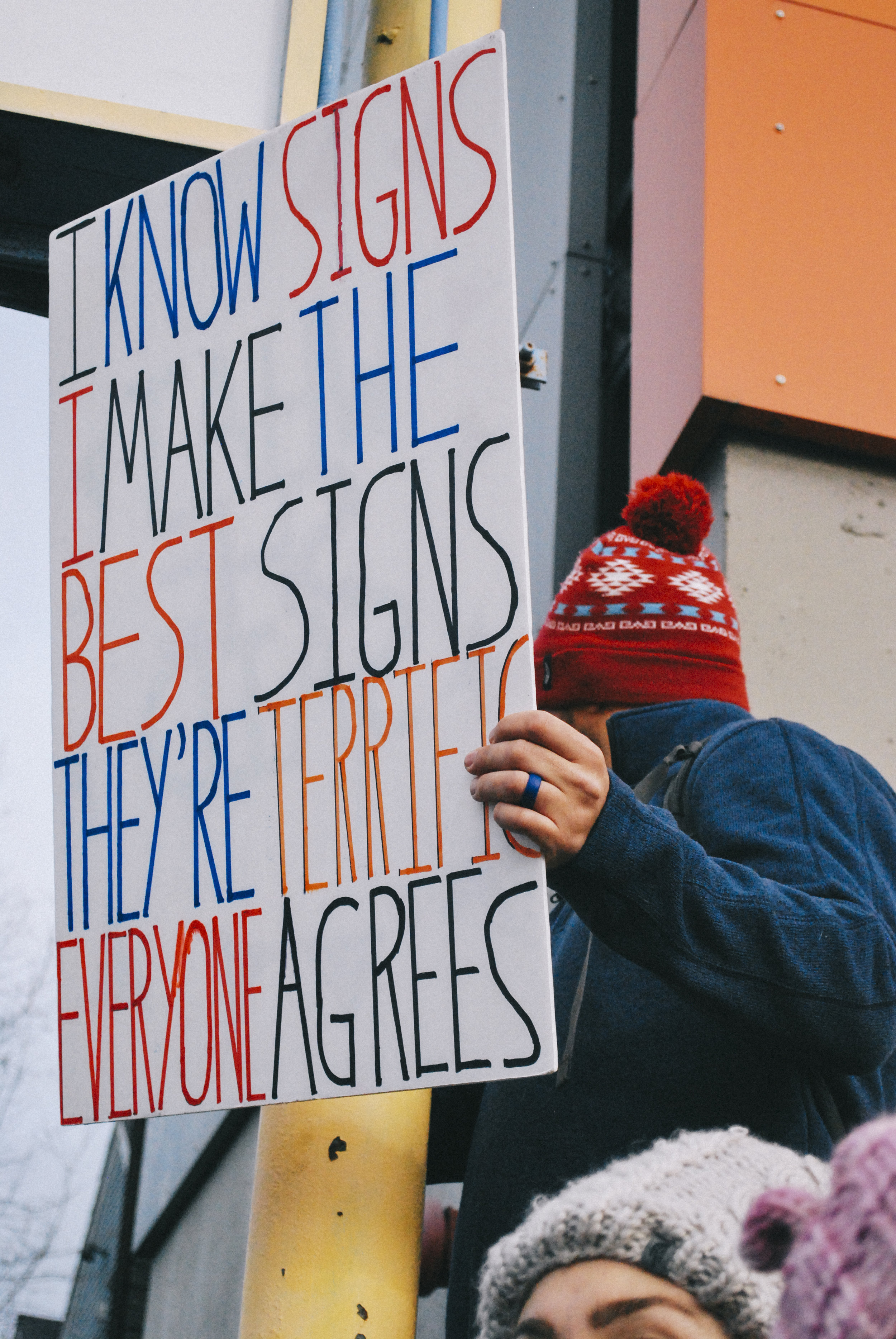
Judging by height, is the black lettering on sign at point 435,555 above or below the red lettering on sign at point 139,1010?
above

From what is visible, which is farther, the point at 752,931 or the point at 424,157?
the point at 424,157

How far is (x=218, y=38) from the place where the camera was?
2842 mm

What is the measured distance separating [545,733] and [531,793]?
0.06 m

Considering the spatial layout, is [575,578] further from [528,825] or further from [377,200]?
[528,825]

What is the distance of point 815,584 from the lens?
11.5 ft

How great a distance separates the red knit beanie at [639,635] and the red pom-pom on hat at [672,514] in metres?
0.11

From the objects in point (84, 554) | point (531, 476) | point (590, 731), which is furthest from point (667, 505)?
point (531, 476)

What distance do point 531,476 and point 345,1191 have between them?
361 cm

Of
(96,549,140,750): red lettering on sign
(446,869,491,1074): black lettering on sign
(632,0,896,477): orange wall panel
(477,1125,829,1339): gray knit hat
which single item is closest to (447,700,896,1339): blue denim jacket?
(446,869,491,1074): black lettering on sign

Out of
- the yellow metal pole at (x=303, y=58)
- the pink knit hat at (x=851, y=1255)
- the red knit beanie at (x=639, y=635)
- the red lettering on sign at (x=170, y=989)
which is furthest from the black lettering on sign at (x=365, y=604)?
the yellow metal pole at (x=303, y=58)

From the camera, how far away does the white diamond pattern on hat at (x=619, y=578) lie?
2.20 metres

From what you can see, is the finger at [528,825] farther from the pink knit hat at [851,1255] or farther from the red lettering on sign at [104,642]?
the pink knit hat at [851,1255]

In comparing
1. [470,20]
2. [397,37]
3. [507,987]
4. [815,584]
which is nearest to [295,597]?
[507,987]

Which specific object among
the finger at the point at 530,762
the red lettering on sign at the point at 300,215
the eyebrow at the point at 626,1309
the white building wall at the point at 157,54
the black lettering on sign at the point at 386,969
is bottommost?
the eyebrow at the point at 626,1309
